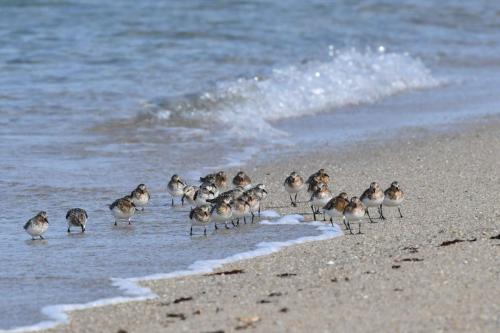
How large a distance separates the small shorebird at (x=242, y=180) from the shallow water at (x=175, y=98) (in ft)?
2.96

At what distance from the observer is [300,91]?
2086 cm

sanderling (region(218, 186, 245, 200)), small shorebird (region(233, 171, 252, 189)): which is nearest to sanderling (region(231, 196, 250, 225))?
sanderling (region(218, 186, 245, 200))

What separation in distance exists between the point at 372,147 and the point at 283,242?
5.26 metres

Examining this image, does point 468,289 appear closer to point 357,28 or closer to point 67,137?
point 67,137

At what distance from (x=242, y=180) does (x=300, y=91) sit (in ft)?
24.9

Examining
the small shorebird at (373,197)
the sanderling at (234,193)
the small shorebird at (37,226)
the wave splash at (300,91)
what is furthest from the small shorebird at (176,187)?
the wave splash at (300,91)

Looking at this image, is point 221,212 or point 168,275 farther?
point 221,212

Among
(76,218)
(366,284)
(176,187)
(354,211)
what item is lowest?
(366,284)

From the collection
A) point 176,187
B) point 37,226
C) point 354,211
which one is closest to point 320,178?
point 176,187

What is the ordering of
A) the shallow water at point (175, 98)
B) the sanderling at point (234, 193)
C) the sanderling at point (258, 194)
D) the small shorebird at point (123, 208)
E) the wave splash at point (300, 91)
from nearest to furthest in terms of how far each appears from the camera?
1. the shallow water at point (175, 98)
2. the small shorebird at point (123, 208)
3. the sanderling at point (258, 194)
4. the sanderling at point (234, 193)
5. the wave splash at point (300, 91)

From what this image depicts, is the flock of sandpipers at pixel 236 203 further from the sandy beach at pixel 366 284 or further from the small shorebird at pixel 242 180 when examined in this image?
the small shorebird at pixel 242 180

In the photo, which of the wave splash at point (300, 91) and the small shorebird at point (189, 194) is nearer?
the small shorebird at point (189, 194)

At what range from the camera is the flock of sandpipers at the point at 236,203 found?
36.7 ft

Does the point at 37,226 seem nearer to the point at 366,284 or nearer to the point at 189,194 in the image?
the point at 189,194
